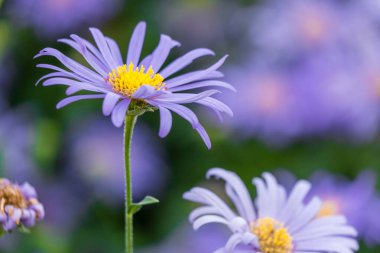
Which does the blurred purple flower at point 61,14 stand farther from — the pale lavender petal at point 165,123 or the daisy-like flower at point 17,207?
the pale lavender petal at point 165,123

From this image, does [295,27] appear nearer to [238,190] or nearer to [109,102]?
[238,190]

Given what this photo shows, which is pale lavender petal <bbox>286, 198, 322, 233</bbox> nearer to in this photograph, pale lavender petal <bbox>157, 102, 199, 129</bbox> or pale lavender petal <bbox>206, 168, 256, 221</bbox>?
pale lavender petal <bbox>206, 168, 256, 221</bbox>

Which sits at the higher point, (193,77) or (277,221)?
(193,77)

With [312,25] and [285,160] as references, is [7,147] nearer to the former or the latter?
[285,160]

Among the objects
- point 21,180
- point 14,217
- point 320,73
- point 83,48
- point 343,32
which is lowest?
point 14,217

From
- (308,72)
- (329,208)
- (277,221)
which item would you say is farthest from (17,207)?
(308,72)

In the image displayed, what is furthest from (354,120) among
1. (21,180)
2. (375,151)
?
(21,180)

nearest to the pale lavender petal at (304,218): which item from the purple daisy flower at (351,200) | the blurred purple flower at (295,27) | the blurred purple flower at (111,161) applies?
the purple daisy flower at (351,200)
